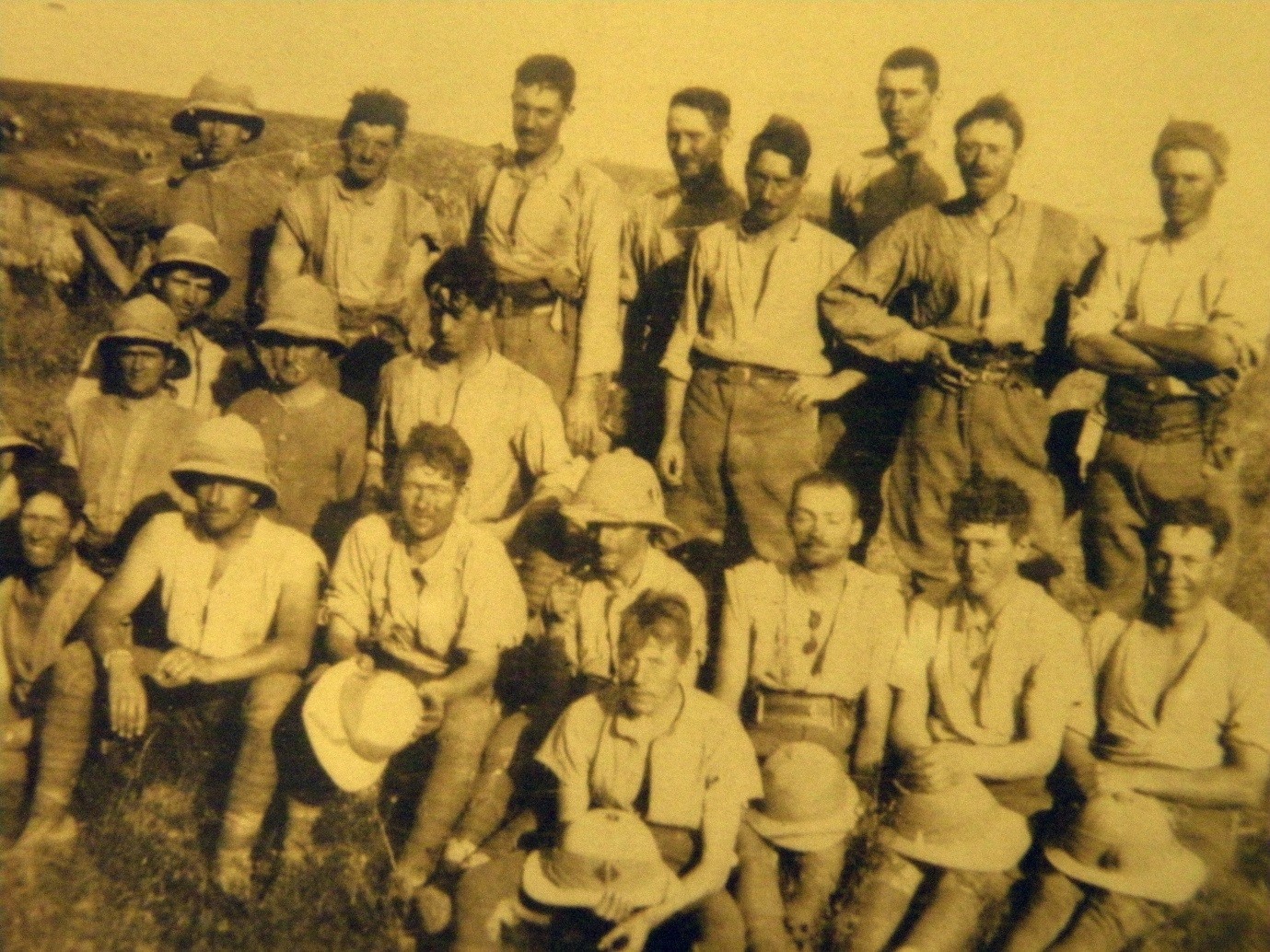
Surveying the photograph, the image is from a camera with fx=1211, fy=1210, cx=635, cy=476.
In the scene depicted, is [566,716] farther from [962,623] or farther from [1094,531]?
[1094,531]

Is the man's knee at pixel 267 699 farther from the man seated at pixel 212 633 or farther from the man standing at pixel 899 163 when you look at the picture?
the man standing at pixel 899 163

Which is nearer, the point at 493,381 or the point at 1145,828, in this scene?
the point at 1145,828

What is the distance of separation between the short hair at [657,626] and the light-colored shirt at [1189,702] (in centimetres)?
134

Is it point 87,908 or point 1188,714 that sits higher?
point 1188,714

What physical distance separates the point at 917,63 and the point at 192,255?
270 cm

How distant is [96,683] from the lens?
4.07 metres

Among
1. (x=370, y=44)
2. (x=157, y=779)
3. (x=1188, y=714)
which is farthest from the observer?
(x=370, y=44)

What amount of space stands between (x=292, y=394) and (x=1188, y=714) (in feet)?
10.4

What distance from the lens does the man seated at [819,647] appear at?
3.86m

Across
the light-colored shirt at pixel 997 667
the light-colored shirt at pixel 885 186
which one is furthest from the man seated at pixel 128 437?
the light-colored shirt at pixel 997 667

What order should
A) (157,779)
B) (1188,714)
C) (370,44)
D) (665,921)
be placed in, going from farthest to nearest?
(370,44)
(157,779)
(1188,714)
(665,921)

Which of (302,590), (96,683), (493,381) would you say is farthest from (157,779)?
(493,381)

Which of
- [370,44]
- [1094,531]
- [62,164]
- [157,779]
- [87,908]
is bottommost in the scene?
[87,908]

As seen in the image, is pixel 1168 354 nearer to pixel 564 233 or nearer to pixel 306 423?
pixel 564 233
